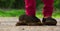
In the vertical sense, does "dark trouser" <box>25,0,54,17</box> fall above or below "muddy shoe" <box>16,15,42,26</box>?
above

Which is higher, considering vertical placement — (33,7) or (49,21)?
(33,7)

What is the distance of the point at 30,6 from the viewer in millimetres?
3715

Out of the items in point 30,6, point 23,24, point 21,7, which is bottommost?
point 21,7

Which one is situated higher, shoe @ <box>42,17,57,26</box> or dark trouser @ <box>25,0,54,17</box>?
dark trouser @ <box>25,0,54,17</box>

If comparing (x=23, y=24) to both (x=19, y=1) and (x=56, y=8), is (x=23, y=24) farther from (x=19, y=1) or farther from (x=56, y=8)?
(x=19, y=1)

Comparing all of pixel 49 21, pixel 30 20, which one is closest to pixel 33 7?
pixel 30 20

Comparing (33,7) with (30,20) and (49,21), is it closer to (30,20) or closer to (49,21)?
(30,20)

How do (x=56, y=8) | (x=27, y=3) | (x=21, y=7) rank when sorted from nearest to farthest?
(x=27, y=3)
(x=56, y=8)
(x=21, y=7)

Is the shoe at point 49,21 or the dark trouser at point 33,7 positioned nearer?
the dark trouser at point 33,7

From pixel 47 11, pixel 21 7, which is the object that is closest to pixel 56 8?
pixel 21 7

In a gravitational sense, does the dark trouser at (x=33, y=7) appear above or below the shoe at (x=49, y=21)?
above

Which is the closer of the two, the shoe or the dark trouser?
the dark trouser

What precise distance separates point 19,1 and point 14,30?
42.3 feet

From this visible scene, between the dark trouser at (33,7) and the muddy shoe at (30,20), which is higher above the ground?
the dark trouser at (33,7)
